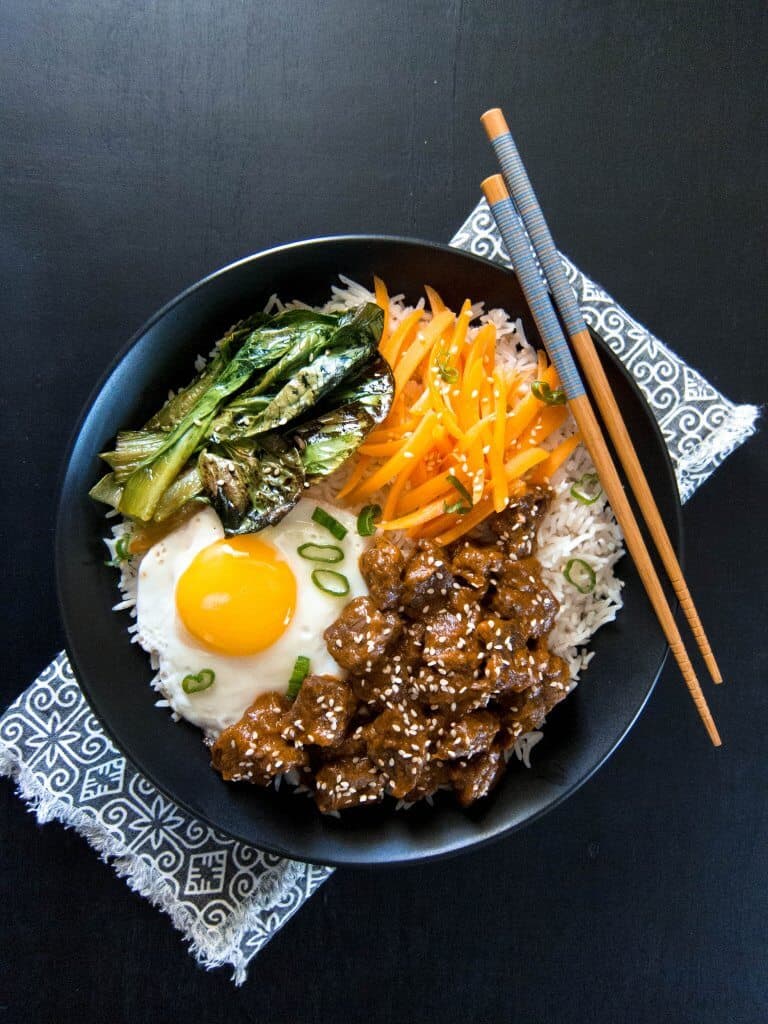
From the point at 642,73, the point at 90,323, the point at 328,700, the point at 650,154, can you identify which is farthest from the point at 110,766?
the point at 642,73

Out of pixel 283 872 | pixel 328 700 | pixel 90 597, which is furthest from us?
pixel 283 872

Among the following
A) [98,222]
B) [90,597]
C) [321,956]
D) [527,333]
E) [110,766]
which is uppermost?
[98,222]

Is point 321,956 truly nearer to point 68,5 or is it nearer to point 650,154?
point 650,154

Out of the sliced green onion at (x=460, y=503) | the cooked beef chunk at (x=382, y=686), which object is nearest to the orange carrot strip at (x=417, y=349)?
the sliced green onion at (x=460, y=503)

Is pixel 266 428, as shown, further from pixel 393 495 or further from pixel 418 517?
pixel 418 517

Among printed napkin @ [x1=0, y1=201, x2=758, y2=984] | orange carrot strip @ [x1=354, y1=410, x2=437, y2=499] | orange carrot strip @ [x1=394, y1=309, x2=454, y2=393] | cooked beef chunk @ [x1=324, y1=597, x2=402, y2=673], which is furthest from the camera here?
printed napkin @ [x1=0, y1=201, x2=758, y2=984]

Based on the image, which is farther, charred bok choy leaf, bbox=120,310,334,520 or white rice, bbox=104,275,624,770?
white rice, bbox=104,275,624,770

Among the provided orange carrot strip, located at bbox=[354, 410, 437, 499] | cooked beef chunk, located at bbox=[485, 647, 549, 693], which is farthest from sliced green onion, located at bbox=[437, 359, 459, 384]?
cooked beef chunk, located at bbox=[485, 647, 549, 693]

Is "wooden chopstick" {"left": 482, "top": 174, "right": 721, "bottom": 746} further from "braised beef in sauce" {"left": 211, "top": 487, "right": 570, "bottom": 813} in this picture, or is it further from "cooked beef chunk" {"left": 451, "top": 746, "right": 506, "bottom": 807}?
"cooked beef chunk" {"left": 451, "top": 746, "right": 506, "bottom": 807}

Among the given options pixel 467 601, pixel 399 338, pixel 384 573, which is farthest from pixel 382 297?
pixel 467 601
